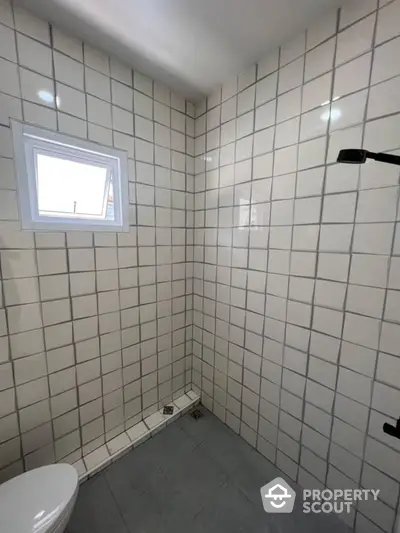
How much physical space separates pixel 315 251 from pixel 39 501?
1.57 meters

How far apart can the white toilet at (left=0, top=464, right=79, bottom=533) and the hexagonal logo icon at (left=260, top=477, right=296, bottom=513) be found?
956mm

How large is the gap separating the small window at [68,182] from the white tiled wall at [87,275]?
0.14 ft

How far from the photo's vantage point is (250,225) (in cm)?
139

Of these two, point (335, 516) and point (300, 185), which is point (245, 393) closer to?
point (335, 516)

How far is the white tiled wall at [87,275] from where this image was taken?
1062mm

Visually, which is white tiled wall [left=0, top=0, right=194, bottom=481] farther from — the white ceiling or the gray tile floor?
the gray tile floor

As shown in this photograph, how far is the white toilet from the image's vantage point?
0.83 m

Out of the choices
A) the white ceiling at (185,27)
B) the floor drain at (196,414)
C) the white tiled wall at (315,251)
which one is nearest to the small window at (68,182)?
the white ceiling at (185,27)

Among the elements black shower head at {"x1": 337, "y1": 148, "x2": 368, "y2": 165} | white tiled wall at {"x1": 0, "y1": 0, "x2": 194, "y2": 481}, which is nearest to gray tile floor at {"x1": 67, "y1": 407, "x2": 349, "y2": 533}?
white tiled wall at {"x1": 0, "y1": 0, "x2": 194, "y2": 481}

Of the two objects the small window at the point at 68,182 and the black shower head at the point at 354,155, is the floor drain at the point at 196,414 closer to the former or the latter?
the small window at the point at 68,182

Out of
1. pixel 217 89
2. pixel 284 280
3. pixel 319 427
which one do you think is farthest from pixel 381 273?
pixel 217 89

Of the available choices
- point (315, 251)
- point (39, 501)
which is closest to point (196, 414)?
point (39, 501)

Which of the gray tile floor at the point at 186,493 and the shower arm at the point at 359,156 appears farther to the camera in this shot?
the gray tile floor at the point at 186,493

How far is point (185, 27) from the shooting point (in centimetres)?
107
